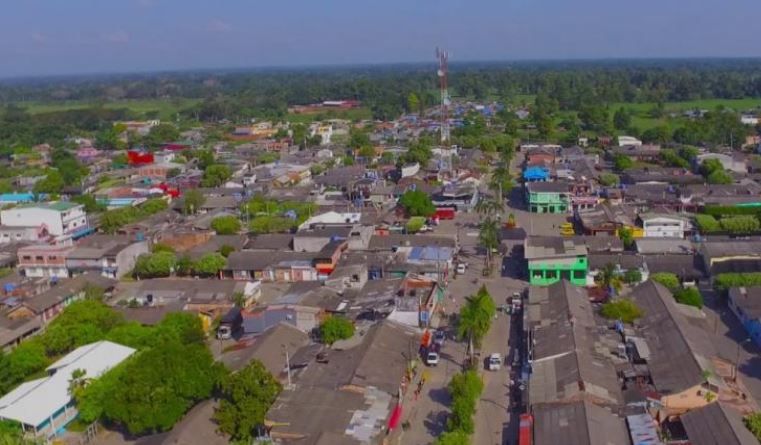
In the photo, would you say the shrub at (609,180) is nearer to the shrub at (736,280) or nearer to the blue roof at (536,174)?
the blue roof at (536,174)

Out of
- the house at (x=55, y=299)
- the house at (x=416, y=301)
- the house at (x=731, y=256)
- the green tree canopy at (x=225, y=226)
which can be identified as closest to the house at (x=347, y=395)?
the house at (x=416, y=301)

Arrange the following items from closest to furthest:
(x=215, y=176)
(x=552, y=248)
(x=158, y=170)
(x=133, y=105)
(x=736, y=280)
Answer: (x=736, y=280) < (x=552, y=248) < (x=215, y=176) < (x=158, y=170) < (x=133, y=105)

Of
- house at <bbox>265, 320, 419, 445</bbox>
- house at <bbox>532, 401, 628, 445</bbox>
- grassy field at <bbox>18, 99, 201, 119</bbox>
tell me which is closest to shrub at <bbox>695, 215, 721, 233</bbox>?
house at <bbox>265, 320, 419, 445</bbox>

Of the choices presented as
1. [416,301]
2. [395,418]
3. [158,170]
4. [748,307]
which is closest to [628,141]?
[158,170]

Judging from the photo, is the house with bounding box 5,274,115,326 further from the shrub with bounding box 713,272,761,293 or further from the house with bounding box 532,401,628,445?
the shrub with bounding box 713,272,761,293

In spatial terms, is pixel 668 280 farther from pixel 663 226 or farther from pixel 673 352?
pixel 663 226

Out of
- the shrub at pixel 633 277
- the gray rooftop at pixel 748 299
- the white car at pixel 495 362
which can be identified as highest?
the gray rooftop at pixel 748 299

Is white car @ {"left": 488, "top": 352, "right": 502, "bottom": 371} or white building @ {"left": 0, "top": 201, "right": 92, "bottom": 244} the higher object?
white building @ {"left": 0, "top": 201, "right": 92, "bottom": 244}
